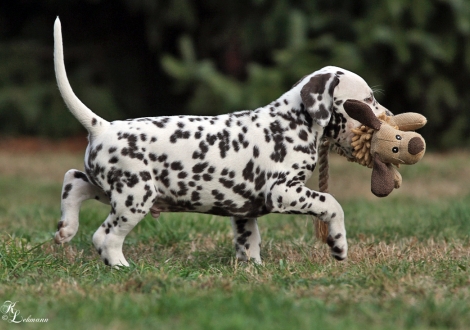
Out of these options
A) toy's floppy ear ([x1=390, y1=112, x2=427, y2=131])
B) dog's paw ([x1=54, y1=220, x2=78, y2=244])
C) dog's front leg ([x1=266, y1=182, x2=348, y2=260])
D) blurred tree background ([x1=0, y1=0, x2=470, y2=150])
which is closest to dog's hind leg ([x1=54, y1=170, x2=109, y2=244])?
dog's paw ([x1=54, y1=220, x2=78, y2=244])

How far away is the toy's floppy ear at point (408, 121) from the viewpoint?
194 inches

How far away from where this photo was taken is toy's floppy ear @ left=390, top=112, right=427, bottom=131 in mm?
4930

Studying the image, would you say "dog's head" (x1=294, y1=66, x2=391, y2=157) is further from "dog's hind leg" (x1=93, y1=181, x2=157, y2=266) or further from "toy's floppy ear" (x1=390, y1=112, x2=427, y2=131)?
"dog's hind leg" (x1=93, y1=181, x2=157, y2=266)

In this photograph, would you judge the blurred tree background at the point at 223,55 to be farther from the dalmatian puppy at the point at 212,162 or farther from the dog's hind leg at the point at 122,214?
the dog's hind leg at the point at 122,214

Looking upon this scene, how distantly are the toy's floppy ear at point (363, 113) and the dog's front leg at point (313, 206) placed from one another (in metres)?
0.54

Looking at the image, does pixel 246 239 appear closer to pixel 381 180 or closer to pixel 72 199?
pixel 381 180

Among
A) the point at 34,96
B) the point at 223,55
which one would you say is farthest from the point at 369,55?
the point at 34,96

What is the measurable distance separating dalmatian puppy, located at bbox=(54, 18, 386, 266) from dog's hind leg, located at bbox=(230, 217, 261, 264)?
0.31 m

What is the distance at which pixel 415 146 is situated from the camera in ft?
15.5

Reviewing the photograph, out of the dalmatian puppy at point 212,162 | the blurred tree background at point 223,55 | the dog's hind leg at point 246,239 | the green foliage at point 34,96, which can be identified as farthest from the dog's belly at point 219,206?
the green foliage at point 34,96

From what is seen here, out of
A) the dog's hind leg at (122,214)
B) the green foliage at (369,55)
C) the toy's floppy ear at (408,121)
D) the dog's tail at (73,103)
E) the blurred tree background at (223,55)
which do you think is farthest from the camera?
the blurred tree background at (223,55)

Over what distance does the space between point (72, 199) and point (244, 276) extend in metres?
1.35

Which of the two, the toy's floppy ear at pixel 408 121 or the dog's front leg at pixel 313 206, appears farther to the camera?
the toy's floppy ear at pixel 408 121

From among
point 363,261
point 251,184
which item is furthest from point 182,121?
point 363,261
